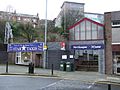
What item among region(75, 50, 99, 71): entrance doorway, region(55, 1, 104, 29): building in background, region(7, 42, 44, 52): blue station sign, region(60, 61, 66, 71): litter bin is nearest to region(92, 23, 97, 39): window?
region(75, 50, 99, 71): entrance doorway

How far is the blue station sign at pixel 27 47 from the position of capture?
34.0 m

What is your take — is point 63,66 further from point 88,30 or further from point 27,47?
point 27,47

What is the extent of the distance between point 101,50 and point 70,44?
4.40 metres

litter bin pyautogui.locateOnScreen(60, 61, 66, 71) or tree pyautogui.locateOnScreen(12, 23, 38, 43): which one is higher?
tree pyautogui.locateOnScreen(12, 23, 38, 43)

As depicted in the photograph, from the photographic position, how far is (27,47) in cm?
3519

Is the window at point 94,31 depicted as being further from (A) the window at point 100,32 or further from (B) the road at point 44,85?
(B) the road at point 44,85

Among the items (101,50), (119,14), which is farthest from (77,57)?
(119,14)

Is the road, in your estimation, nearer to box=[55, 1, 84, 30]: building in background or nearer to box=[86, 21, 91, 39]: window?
box=[86, 21, 91, 39]: window

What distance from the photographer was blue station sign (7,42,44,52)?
34031mm

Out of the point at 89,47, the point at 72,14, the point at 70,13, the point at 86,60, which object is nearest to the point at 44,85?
the point at 89,47

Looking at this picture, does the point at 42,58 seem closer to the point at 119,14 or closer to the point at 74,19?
the point at 119,14

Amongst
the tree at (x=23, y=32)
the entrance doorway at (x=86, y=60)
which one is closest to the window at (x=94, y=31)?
the entrance doorway at (x=86, y=60)

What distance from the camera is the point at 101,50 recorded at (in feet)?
97.7

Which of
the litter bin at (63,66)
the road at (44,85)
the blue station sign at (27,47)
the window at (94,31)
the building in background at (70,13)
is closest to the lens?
the road at (44,85)
